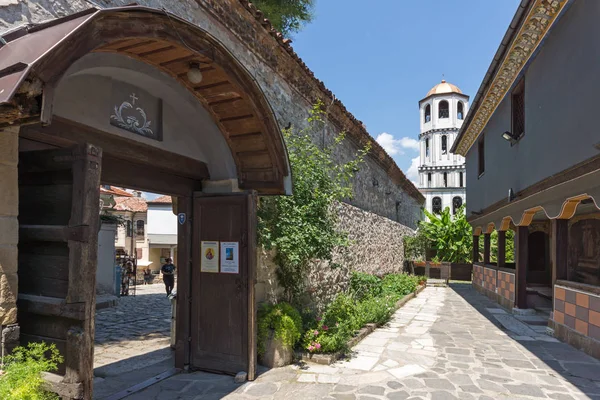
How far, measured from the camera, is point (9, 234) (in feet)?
9.41

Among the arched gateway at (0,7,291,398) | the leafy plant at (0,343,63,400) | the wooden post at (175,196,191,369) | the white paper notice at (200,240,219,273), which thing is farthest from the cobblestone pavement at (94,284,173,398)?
the leafy plant at (0,343,63,400)

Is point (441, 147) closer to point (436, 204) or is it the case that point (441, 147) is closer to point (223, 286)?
point (436, 204)

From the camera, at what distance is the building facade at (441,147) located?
47219 mm

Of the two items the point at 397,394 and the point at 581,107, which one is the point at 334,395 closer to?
the point at 397,394

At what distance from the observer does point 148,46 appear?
3756 mm

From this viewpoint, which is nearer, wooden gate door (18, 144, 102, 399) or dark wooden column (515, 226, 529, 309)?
wooden gate door (18, 144, 102, 399)

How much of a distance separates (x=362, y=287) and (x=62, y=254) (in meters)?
8.26

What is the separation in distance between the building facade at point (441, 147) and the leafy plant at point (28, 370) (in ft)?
159

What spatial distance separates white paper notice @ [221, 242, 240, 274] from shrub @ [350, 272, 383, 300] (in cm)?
531

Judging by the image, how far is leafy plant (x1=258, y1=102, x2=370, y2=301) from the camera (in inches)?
230

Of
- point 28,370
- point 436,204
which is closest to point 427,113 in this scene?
point 436,204

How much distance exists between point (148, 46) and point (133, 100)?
78cm

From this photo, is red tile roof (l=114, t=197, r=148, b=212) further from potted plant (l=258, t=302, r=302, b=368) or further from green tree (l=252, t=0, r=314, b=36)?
potted plant (l=258, t=302, r=302, b=368)

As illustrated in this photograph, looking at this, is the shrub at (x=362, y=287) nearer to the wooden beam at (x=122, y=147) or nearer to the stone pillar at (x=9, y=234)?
the wooden beam at (x=122, y=147)
